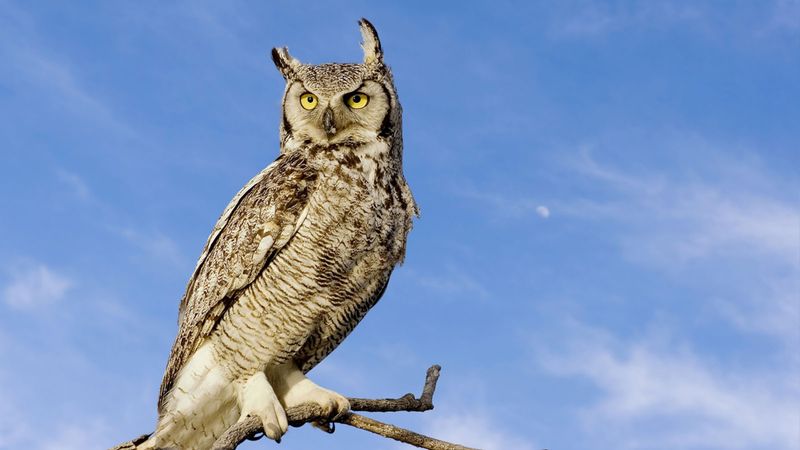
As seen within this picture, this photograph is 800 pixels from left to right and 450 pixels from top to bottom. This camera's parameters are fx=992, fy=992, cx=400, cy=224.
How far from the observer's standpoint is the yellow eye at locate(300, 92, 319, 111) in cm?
523

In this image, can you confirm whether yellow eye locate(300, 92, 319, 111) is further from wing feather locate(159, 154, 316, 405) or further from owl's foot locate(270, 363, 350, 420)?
owl's foot locate(270, 363, 350, 420)

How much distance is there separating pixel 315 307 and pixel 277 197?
0.59 metres

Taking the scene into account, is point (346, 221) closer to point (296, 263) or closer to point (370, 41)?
point (296, 263)

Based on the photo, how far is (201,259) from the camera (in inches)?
211

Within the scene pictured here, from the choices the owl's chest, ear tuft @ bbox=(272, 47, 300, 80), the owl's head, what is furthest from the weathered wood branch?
ear tuft @ bbox=(272, 47, 300, 80)

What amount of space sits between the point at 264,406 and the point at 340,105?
1.58m

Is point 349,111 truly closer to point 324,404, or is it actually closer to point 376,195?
point 376,195

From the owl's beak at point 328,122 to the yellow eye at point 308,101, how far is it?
0.13 m

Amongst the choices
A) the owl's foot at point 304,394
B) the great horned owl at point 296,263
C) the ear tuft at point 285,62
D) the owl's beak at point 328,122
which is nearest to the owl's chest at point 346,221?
the great horned owl at point 296,263

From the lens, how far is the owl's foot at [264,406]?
16.0ft

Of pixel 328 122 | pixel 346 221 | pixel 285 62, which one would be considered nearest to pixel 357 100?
pixel 328 122

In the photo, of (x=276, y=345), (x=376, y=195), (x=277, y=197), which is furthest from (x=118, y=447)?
(x=376, y=195)

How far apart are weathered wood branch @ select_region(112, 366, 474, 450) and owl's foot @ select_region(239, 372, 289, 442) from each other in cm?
6

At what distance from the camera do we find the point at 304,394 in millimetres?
5148
